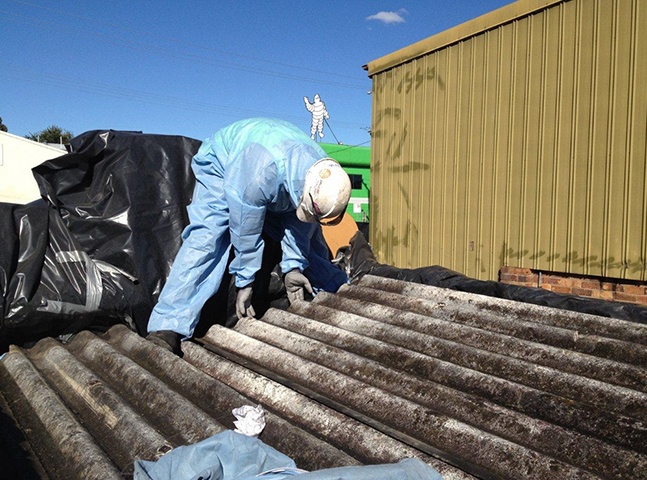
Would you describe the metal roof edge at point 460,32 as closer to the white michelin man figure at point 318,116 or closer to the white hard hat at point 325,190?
the white hard hat at point 325,190

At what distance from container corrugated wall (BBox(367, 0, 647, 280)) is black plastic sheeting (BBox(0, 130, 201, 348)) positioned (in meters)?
2.38

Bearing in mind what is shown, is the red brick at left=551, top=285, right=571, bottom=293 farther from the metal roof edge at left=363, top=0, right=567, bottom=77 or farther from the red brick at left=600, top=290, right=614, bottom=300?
the metal roof edge at left=363, top=0, right=567, bottom=77

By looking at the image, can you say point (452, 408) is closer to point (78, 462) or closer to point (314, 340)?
point (314, 340)

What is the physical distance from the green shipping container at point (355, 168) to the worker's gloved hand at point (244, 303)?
1617 centimetres

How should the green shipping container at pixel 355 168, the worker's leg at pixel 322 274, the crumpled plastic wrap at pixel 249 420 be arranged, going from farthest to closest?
1. the green shipping container at pixel 355 168
2. the worker's leg at pixel 322 274
3. the crumpled plastic wrap at pixel 249 420

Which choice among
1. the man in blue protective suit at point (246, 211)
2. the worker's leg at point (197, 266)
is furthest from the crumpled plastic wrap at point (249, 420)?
the worker's leg at point (197, 266)

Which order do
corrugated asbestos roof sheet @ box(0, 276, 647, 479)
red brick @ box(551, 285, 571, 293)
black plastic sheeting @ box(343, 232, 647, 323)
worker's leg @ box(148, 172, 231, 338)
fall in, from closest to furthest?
corrugated asbestos roof sheet @ box(0, 276, 647, 479)
black plastic sheeting @ box(343, 232, 647, 323)
worker's leg @ box(148, 172, 231, 338)
red brick @ box(551, 285, 571, 293)

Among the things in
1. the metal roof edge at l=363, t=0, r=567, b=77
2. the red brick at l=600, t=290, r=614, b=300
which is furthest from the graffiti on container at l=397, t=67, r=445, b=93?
the red brick at l=600, t=290, r=614, b=300

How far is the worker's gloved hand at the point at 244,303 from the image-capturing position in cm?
322

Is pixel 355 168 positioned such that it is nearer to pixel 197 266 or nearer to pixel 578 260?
pixel 578 260

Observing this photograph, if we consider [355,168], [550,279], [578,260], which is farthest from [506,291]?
[355,168]

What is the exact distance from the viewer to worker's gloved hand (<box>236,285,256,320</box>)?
3225 mm

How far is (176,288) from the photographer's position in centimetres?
311

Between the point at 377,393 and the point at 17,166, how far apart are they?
1595cm
